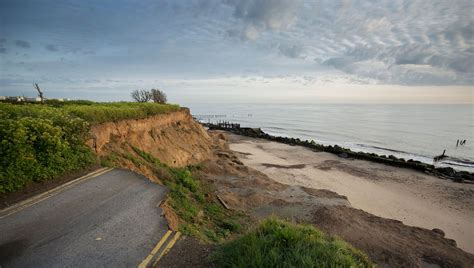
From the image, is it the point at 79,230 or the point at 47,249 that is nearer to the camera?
the point at 47,249

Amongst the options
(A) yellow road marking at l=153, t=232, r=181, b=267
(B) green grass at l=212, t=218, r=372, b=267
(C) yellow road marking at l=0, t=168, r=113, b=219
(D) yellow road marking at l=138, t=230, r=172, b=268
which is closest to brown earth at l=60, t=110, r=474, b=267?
(A) yellow road marking at l=153, t=232, r=181, b=267

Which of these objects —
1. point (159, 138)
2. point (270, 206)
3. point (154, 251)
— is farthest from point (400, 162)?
point (154, 251)

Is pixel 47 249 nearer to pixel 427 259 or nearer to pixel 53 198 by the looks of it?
pixel 53 198

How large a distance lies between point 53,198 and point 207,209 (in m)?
6.11

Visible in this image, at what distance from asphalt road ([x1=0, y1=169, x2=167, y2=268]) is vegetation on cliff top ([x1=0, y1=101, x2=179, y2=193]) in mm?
1284

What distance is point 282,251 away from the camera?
529cm

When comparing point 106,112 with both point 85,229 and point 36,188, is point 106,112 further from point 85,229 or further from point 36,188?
point 85,229

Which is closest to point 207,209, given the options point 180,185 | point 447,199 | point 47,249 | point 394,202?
point 180,185

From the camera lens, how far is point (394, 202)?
19172 mm

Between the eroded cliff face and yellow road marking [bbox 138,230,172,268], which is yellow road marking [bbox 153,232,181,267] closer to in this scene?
yellow road marking [bbox 138,230,172,268]

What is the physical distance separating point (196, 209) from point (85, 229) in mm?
4845

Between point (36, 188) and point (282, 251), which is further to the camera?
point (36, 188)

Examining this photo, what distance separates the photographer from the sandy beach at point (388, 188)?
53.6 ft

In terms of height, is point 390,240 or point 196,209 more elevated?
point 196,209
